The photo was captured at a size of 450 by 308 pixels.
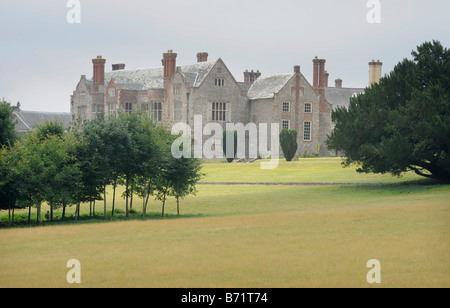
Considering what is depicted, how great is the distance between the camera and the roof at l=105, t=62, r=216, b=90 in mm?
86812

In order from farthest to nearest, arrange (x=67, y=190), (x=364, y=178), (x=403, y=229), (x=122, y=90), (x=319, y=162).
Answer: (x=122, y=90) < (x=319, y=162) < (x=364, y=178) < (x=67, y=190) < (x=403, y=229)

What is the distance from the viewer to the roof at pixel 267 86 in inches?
3494

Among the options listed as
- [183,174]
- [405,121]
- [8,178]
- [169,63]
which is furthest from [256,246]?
[169,63]

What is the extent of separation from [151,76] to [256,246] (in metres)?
70.0

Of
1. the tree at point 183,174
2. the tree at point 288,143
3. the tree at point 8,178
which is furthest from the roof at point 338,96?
the tree at point 8,178

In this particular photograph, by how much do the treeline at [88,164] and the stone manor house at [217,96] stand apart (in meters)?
40.9

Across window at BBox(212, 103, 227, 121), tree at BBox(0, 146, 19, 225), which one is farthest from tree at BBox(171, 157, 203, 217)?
window at BBox(212, 103, 227, 121)

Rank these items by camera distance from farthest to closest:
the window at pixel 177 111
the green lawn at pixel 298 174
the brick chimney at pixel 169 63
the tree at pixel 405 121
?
the brick chimney at pixel 169 63, the window at pixel 177 111, the green lawn at pixel 298 174, the tree at pixel 405 121

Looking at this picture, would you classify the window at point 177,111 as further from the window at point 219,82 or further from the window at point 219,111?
the window at point 219,82

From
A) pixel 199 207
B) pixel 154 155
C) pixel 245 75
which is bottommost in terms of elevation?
pixel 199 207

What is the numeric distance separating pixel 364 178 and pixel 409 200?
53.8ft
